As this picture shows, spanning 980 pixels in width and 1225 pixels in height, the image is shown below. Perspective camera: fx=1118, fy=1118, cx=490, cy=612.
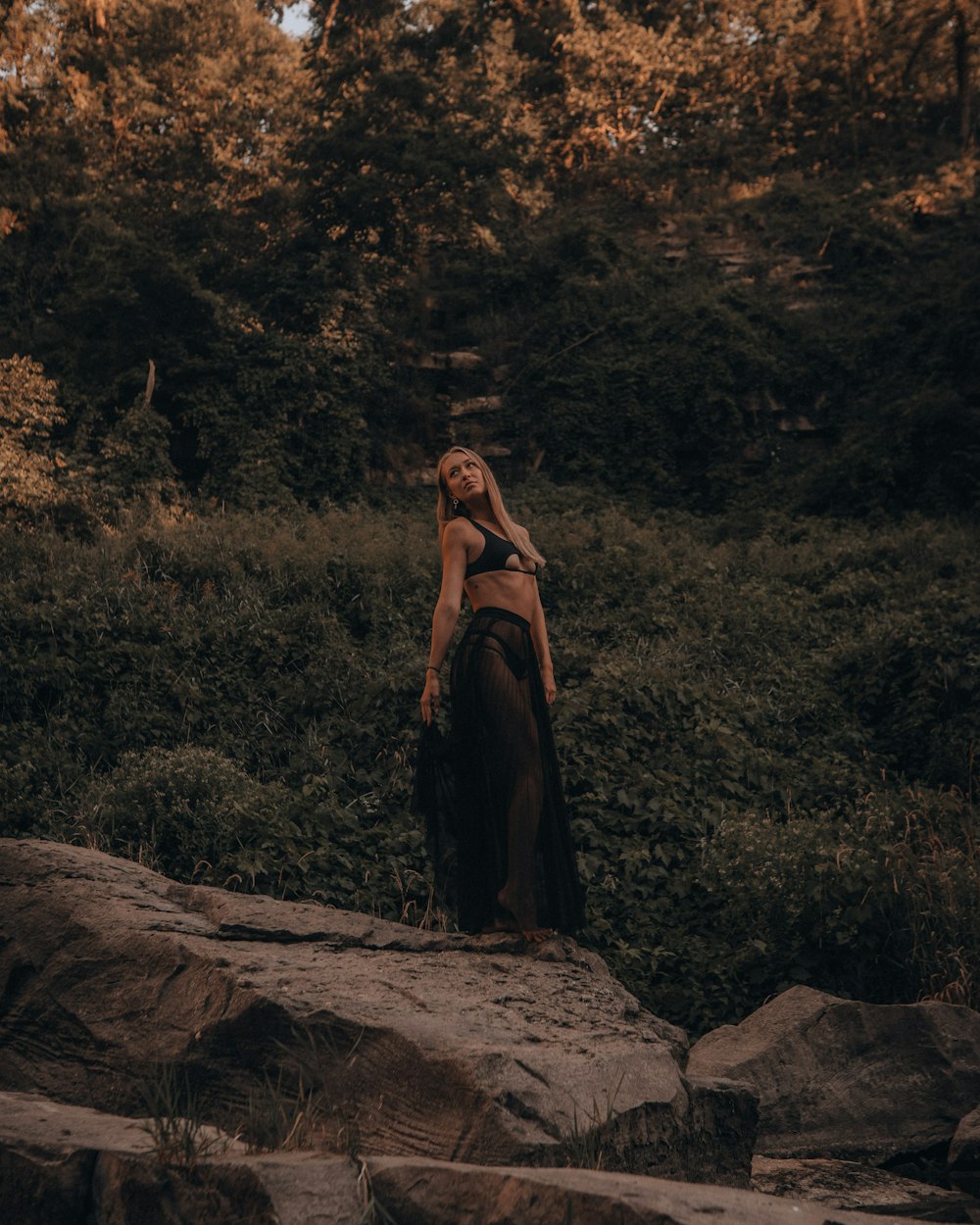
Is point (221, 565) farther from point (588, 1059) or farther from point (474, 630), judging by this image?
point (588, 1059)

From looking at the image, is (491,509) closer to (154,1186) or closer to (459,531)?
(459,531)

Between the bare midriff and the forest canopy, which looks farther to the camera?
the forest canopy

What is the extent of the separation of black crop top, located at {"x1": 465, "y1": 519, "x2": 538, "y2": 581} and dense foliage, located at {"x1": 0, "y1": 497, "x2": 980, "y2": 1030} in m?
2.38

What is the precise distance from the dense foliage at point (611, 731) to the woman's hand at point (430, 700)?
6.22 ft

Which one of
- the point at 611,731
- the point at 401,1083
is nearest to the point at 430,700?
the point at 401,1083

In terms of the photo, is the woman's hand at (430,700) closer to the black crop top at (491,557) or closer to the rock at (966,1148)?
the black crop top at (491,557)

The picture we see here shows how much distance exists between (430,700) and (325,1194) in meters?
2.89

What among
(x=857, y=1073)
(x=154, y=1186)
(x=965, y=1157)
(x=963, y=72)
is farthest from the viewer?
(x=963, y=72)

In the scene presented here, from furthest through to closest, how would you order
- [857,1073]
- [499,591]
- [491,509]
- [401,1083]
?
[491,509], [499,591], [857,1073], [401,1083]

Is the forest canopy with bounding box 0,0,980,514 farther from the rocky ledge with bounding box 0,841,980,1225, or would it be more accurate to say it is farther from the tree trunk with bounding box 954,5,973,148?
the rocky ledge with bounding box 0,841,980,1225

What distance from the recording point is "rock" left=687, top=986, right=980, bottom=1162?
16.0 ft

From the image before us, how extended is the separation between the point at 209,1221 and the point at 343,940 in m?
2.18

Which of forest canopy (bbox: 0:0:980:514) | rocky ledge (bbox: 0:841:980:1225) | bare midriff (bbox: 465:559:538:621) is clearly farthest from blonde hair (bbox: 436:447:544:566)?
Result: forest canopy (bbox: 0:0:980:514)

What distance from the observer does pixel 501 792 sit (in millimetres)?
5199
